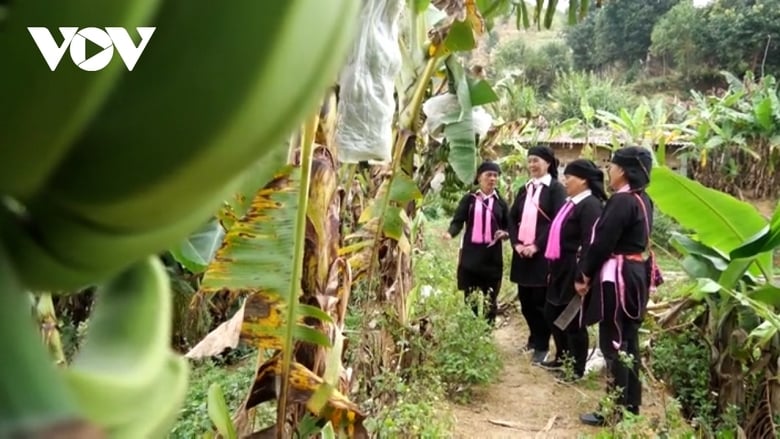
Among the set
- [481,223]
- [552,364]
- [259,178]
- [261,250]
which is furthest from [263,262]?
[552,364]

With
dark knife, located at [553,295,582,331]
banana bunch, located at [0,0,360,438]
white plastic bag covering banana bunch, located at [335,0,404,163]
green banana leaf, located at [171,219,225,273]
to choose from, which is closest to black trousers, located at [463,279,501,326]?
dark knife, located at [553,295,582,331]

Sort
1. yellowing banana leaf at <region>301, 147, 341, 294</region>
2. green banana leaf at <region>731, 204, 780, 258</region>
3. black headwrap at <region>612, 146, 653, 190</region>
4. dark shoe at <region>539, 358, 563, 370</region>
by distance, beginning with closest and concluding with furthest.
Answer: yellowing banana leaf at <region>301, 147, 341, 294</region>
green banana leaf at <region>731, 204, 780, 258</region>
black headwrap at <region>612, 146, 653, 190</region>
dark shoe at <region>539, 358, 563, 370</region>

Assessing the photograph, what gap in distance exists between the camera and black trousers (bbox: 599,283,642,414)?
248 centimetres

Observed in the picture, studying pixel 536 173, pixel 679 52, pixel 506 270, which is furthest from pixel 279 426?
pixel 679 52

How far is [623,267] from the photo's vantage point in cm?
246

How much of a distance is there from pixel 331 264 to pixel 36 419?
1084 millimetres

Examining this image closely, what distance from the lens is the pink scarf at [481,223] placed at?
341cm

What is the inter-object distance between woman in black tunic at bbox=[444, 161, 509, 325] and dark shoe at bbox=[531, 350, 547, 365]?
1.01ft

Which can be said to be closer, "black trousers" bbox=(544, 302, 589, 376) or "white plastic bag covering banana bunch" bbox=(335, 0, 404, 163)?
"white plastic bag covering banana bunch" bbox=(335, 0, 404, 163)

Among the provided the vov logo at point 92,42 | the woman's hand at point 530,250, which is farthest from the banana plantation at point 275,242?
the woman's hand at point 530,250

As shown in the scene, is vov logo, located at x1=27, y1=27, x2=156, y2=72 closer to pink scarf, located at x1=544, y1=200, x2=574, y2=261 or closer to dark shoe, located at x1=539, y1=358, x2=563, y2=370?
pink scarf, located at x1=544, y1=200, x2=574, y2=261

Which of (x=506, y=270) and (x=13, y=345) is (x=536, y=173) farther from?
(x=13, y=345)

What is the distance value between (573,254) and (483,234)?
592mm

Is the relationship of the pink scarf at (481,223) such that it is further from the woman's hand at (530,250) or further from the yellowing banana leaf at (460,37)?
the yellowing banana leaf at (460,37)
